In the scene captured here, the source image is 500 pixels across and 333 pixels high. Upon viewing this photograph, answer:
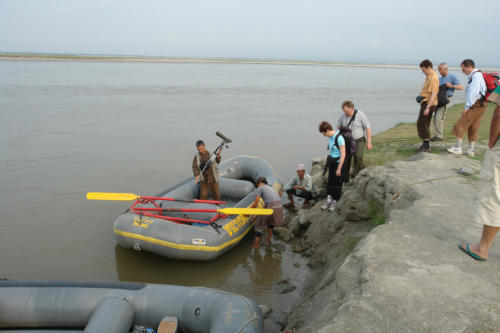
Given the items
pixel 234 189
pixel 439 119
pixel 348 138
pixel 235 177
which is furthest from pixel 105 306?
pixel 439 119

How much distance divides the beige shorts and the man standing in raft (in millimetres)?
3627

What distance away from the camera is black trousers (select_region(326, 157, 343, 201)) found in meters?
5.96

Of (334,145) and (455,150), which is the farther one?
(455,150)

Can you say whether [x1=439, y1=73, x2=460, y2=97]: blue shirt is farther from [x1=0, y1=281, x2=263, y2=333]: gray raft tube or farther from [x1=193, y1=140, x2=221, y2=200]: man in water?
[x1=0, y1=281, x2=263, y2=333]: gray raft tube

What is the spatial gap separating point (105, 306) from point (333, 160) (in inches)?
157

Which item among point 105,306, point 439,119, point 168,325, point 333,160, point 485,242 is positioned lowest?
point 168,325

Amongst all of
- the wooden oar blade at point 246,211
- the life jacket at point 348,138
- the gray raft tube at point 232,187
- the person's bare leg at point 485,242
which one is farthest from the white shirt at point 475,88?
the gray raft tube at point 232,187

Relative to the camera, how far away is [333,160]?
5906 millimetres

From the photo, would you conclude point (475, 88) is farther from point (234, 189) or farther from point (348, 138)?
point (234, 189)

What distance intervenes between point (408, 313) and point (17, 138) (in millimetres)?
14815

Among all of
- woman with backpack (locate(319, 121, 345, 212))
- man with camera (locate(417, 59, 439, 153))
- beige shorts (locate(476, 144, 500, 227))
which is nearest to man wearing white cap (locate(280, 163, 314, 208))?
woman with backpack (locate(319, 121, 345, 212))

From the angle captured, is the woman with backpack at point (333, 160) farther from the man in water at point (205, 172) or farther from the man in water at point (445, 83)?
the man in water at point (445, 83)

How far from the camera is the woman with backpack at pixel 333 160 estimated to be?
553 centimetres

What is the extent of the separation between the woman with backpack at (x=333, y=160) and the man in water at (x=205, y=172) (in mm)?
2317
